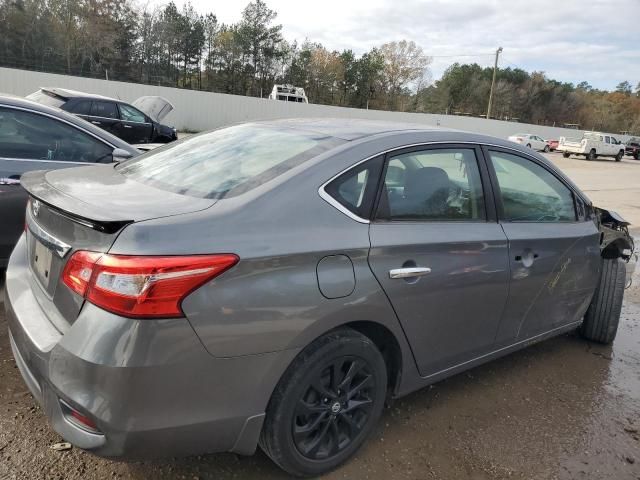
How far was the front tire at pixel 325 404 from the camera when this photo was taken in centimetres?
210

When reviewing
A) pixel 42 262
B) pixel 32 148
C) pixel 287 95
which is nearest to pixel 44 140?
pixel 32 148

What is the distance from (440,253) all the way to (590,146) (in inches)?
1549

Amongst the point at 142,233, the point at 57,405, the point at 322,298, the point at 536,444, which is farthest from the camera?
Result: the point at 536,444

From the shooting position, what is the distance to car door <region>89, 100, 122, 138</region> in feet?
40.0

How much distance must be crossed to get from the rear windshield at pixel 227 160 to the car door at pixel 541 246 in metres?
1.21

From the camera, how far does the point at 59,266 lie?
2.02 metres

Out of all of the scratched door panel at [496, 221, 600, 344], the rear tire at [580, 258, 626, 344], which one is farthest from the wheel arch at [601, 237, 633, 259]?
the scratched door panel at [496, 221, 600, 344]

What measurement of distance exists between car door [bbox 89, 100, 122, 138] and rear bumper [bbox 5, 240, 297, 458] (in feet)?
37.8

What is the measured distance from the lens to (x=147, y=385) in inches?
68.7

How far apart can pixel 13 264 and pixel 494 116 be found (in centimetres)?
8238

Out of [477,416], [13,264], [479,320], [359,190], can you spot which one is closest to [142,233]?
[359,190]

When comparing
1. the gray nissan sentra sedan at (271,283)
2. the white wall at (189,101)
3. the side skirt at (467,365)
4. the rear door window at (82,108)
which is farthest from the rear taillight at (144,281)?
the white wall at (189,101)

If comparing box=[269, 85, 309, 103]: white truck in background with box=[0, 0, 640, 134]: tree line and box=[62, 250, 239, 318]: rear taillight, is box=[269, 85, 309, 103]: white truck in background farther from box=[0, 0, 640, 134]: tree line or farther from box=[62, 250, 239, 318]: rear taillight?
box=[62, 250, 239, 318]: rear taillight

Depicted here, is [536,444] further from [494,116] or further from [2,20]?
[494,116]
